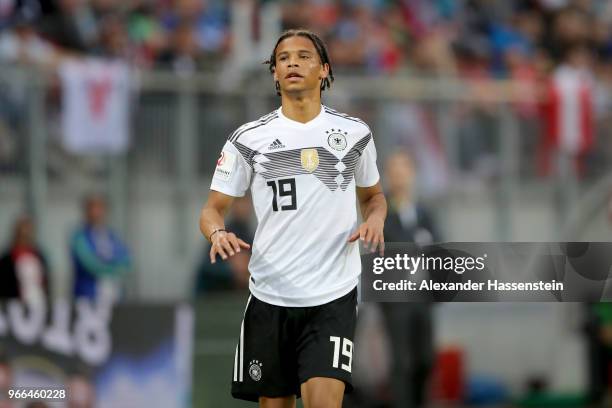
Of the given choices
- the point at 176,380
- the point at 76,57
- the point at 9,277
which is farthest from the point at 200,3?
the point at 176,380

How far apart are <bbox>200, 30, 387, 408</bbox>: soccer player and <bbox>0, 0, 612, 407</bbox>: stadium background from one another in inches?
187

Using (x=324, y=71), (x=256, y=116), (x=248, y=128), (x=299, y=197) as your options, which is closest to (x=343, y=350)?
(x=299, y=197)

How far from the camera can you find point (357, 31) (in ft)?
49.2

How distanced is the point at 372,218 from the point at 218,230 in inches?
31.5

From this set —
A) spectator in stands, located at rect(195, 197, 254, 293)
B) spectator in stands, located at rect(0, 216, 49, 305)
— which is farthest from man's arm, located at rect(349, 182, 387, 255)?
spectator in stands, located at rect(0, 216, 49, 305)

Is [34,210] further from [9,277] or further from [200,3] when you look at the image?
[200,3]

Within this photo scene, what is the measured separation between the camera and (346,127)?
6543mm

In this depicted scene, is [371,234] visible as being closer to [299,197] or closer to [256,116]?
[299,197]

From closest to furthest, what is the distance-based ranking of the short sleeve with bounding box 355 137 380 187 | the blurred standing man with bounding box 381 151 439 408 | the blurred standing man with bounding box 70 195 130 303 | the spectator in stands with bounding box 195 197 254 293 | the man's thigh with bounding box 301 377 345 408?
the man's thigh with bounding box 301 377 345 408 → the short sleeve with bounding box 355 137 380 187 → the blurred standing man with bounding box 381 151 439 408 → the spectator in stands with bounding box 195 197 254 293 → the blurred standing man with bounding box 70 195 130 303

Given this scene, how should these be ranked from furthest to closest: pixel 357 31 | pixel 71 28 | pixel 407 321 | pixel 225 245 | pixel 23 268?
pixel 357 31, pixel 71 28, pixel 23 268, pixel 407 321, pixel 225 245

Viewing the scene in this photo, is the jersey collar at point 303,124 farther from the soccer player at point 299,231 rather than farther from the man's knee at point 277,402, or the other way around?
the man's knee at point 277,402

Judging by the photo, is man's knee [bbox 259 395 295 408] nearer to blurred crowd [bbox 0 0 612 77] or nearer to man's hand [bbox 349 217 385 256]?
man's hand [bbox 349 217 385 256]

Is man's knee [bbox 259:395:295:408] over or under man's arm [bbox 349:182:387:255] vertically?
under

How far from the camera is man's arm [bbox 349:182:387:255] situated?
6352 millimetres
